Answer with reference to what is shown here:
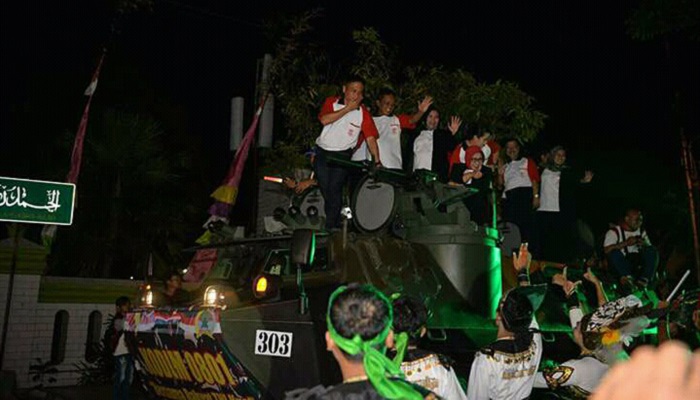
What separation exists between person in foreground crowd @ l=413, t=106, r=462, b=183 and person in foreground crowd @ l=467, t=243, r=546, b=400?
4094mm

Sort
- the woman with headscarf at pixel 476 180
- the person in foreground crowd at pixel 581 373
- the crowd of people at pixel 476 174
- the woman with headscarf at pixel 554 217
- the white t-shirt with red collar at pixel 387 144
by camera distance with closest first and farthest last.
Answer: the person in foreground crowd at pixel 581 373 → the crowd of people at pixel 476 174 → the woman with headscarf at pixel 476 180 → the white t-shirt with red collar at pixel 387 144 → the woman with headscarf at pixel 554 217

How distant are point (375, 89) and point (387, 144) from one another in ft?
17.5

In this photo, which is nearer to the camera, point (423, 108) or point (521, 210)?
point (423, 108)

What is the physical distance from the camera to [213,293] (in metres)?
5.95

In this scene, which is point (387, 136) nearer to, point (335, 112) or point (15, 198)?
point (335, 112)

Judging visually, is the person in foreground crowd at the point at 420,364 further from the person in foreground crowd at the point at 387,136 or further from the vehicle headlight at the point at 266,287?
the person in foreground crowd at the point at 387,136

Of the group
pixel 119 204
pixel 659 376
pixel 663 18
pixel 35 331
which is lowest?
pixel 35 331

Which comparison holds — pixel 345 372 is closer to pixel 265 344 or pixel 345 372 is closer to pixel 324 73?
pixel 265 344

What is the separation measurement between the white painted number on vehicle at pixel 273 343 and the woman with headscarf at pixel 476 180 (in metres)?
3.06

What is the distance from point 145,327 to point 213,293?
93 cm

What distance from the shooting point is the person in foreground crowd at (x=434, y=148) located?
8602 mm

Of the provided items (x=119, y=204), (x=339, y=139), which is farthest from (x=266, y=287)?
(x=119, y=204)

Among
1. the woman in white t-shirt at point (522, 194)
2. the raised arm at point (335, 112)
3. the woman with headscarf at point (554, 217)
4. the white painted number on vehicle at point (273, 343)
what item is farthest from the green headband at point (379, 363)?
the woman with headscarf at point (554, 217)

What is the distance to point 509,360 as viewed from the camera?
14.6 ft
